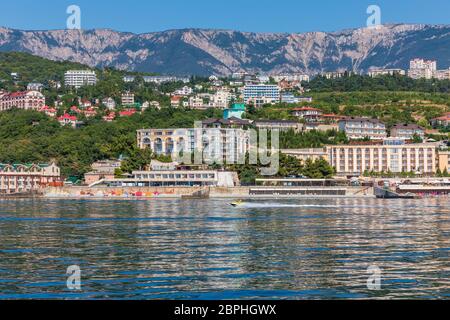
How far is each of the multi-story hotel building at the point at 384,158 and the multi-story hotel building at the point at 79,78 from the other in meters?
77.9

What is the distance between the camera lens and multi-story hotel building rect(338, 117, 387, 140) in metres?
111

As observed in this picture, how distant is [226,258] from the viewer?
2281cm

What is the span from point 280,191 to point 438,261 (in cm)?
5872

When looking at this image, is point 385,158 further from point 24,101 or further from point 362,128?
A: point 24,101

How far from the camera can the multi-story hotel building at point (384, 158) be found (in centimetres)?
9806

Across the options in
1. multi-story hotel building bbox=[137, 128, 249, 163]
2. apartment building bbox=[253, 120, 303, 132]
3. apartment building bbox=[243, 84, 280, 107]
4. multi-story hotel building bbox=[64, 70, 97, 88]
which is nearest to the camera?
multi-story hotel building bbox=[137, 128, 249, 163]

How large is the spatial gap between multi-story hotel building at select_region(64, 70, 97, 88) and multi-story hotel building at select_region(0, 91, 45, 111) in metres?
24.5

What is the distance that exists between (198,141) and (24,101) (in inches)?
1797

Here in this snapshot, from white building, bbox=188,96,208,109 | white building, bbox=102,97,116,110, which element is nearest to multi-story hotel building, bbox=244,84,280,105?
white building, bbox=188,96,208,109

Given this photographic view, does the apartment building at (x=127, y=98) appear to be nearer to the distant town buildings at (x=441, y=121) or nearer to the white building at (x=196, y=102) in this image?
the white building at (x=196, y=102)

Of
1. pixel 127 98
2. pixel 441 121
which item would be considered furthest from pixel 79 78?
pixel 441 121

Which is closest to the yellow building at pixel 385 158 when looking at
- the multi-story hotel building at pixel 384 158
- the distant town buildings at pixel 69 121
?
the multi-story hotel building at pixel 384 158

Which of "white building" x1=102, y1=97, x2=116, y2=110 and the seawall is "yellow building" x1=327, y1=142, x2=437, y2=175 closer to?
the seawall

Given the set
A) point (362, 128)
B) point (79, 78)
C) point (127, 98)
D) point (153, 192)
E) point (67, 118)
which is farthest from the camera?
point (79, 78)
